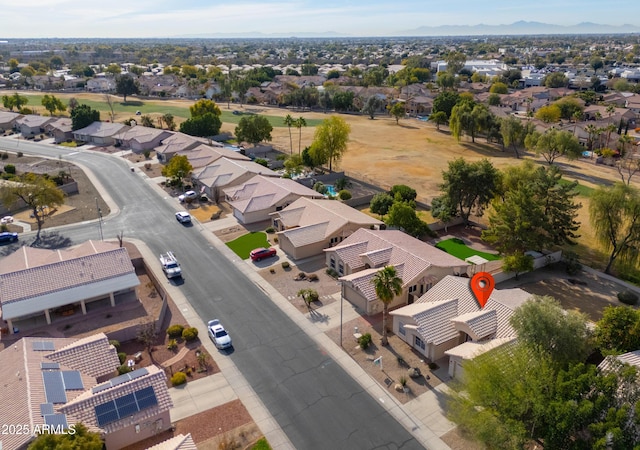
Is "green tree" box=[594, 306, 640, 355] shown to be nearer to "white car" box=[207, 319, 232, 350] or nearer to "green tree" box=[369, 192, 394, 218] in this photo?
"white car" box=[207, 319, 232, 350]

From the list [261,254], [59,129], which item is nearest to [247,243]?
[261,254]

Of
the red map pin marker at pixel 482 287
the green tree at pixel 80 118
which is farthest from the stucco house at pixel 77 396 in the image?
the green tree at pixel 80 118

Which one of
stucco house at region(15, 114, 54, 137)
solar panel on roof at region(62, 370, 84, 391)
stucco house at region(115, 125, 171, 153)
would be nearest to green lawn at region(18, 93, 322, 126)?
stucco house at region(15, 114, 54, 137)

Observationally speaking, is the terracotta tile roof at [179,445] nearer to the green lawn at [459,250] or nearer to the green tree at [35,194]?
the green lawn at [459,250]

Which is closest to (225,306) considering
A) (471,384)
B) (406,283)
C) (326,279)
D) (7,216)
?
(326,279)

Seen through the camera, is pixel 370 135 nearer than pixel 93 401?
No

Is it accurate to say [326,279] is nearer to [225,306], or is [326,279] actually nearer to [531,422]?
[225,306]
